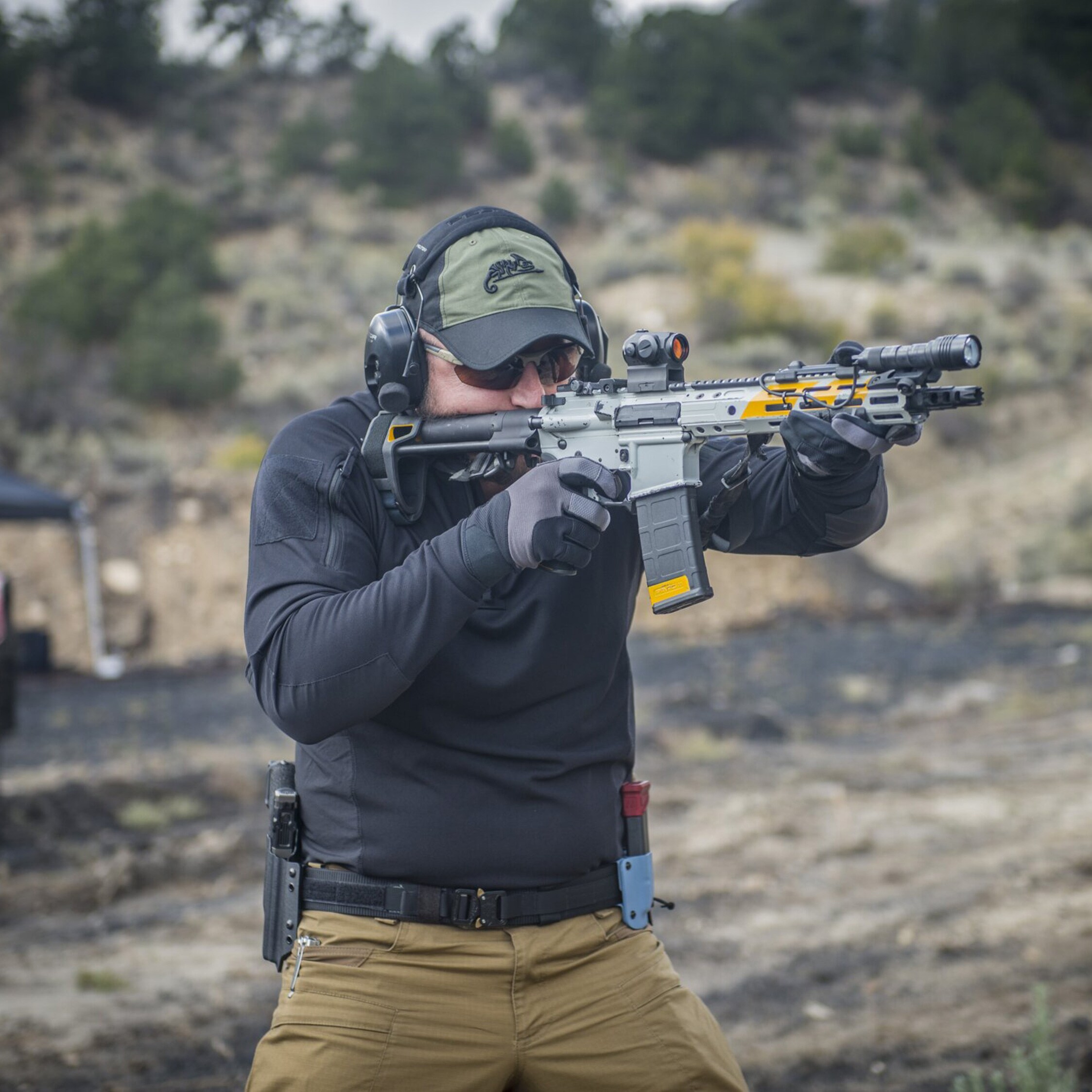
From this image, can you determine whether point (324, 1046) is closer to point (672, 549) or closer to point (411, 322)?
point (672, 549)

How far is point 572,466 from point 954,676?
36.7 ft

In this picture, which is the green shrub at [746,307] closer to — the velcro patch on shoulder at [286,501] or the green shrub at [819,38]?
the green shrub at [819,38]

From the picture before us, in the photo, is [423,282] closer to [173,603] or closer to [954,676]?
[954,676]

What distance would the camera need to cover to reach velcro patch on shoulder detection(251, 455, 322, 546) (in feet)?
7.69

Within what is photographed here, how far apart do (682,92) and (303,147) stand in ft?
38.5

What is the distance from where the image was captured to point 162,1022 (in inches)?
201

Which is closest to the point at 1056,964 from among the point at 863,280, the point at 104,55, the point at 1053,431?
the point at 1053,431

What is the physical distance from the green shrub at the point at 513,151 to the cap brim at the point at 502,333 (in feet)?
111

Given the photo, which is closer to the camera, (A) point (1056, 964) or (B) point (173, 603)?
(A) point (1056, 964)

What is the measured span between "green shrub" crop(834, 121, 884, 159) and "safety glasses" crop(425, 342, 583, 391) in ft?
124

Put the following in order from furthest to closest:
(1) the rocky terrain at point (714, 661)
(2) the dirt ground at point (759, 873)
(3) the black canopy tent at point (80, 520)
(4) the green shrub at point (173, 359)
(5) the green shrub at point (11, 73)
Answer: (5) the green shrub at point (11, 73)
(4) the green shrub at point (173, 359)
(3) the black canopy tent at point (80, 520)
(1) the rocky terrain at point (714, 661)
(2) the dirt ground at point (759, 873)

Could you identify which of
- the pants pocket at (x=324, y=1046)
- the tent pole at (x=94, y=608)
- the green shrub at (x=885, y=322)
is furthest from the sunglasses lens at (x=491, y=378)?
the green shrub at (x=885, y=322)

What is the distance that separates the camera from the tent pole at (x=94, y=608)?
15973mm

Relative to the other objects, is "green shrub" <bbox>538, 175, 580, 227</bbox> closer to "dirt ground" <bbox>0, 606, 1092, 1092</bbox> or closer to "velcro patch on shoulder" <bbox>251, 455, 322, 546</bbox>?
"dirt ground" <bbox>0, 606, 1092, 1092</bbox>
